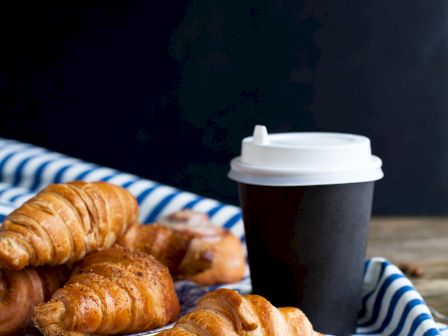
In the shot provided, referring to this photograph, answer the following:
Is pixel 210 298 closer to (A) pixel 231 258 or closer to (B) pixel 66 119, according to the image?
(A) pixel 231 258

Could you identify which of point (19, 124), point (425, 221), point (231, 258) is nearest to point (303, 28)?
point (425, 221)

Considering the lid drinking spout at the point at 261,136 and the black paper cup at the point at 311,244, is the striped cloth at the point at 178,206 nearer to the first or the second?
the black paper cup at the point at 311,244

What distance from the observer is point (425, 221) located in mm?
2262

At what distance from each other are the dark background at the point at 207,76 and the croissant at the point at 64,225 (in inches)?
59.2

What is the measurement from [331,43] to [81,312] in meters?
1.88

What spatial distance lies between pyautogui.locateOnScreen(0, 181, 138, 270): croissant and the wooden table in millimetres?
577

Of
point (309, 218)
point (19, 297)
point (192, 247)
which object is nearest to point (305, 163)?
point (309, 218)

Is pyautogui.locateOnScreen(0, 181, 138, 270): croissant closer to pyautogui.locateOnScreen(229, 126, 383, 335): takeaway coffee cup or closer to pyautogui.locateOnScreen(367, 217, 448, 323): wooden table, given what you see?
pyautogui.locateOnScreen(229, 126, 383, 335): takeaway coffee cup

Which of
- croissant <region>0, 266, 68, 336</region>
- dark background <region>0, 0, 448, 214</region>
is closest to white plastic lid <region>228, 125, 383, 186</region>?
croissant <region>0, 266, 68, 336</region>

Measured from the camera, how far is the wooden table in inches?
54.4

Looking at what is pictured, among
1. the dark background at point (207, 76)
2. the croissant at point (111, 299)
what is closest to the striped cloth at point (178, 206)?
the croissant at point (111, 299)

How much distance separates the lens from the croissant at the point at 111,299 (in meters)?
0.84

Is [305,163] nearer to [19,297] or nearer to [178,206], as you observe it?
[19,297]

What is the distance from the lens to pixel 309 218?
1013 mm
